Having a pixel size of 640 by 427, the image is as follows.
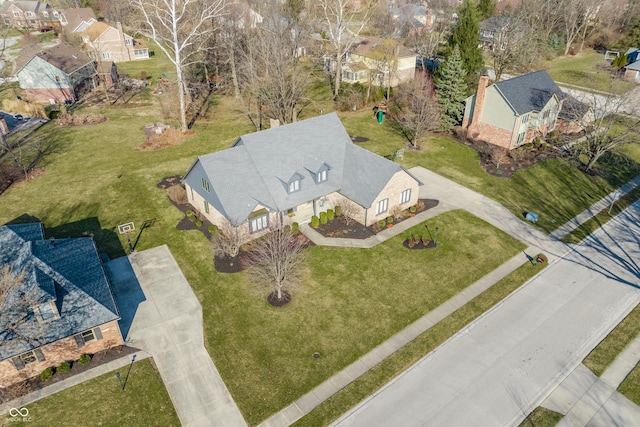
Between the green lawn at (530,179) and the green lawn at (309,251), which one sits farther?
the green lawn at (530,179)

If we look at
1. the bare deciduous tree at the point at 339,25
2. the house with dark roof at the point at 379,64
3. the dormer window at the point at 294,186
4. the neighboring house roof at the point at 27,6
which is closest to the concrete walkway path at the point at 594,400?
the dormer window at the point at 294,186

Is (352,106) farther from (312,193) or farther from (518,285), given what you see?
(518,285)

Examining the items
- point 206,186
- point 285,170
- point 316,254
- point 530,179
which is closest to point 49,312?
point 206,186

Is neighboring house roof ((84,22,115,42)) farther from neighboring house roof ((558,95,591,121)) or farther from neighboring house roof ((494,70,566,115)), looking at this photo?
neighboring house roof ((558,95,591,121))

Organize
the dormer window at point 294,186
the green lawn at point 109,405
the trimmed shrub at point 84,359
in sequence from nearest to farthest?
the green lawn at point 109,405 → the trimmed shrub at point 84,359 → the dormer window at point 294,186

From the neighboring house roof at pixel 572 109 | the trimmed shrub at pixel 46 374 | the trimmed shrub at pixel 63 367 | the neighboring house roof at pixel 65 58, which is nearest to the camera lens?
the trimmed shrub at pixel 46 374

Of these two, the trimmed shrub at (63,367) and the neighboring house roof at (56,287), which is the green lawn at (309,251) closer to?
the neighboring house roof at (56,287)

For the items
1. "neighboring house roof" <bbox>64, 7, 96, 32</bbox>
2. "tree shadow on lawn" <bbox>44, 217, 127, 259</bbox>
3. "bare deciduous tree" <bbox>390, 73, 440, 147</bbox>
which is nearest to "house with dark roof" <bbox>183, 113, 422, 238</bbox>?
"tree shadow on lawn" <bbox>44, 217, 127, 259</bbox>
